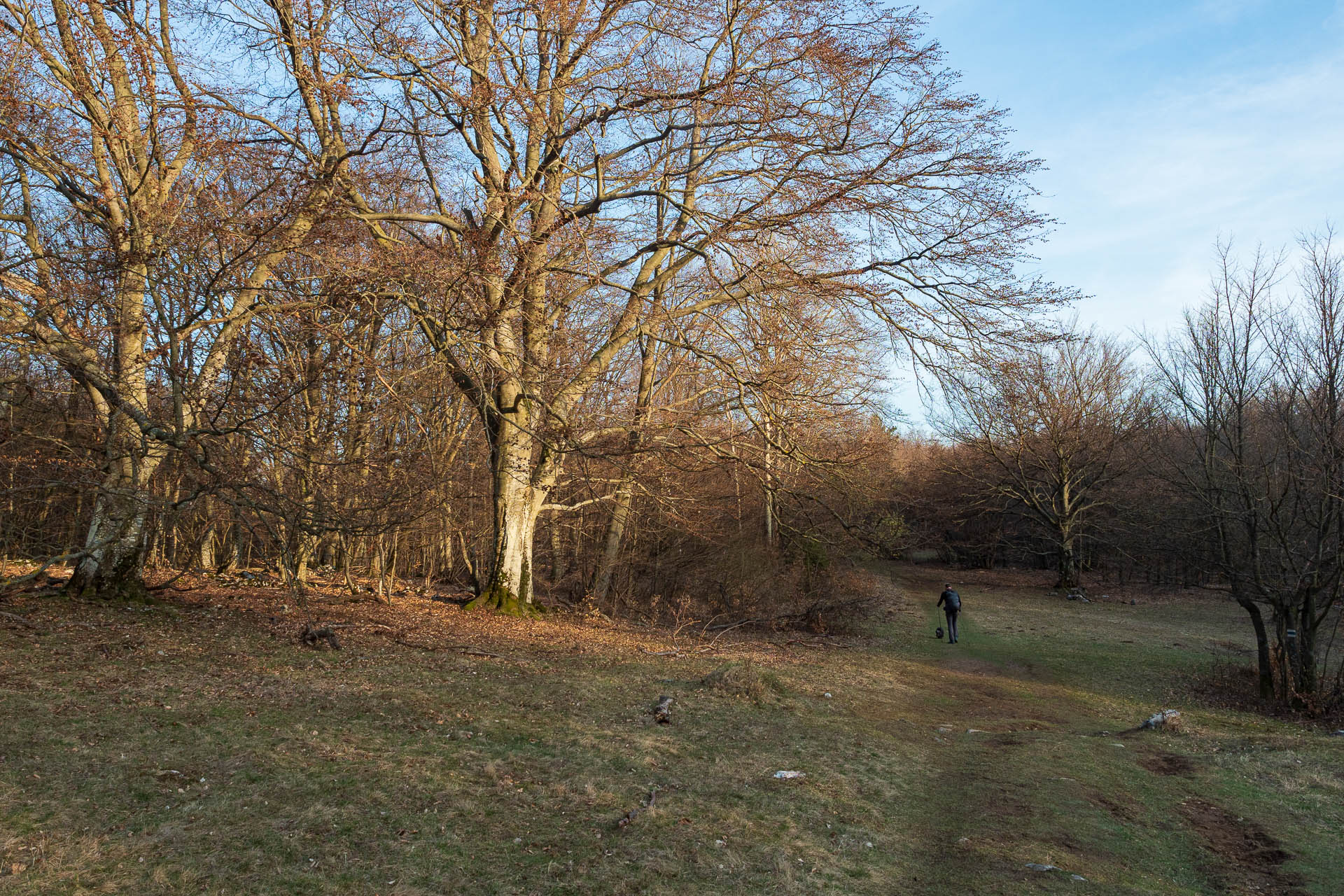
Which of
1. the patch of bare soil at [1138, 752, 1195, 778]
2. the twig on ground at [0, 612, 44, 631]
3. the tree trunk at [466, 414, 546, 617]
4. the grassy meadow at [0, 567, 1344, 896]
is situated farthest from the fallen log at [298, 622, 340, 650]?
the patch of bare soil at [1138, 752, 1195, 778]

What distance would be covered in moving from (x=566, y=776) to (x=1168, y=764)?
6.57m

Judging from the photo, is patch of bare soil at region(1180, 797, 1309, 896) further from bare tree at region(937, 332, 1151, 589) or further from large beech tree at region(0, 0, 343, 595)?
bare tree at region(937, 332, 1151, 589)

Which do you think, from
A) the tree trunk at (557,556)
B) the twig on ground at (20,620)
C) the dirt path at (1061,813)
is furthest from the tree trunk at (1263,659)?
the twig on ground at (20,620)

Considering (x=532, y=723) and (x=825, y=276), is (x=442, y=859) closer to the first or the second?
(x=532, y=723)

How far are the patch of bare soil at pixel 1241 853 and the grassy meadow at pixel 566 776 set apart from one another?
0.09 ft

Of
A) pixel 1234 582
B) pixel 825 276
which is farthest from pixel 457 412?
pixel 1234 582

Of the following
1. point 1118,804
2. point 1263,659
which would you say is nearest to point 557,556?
A: point 1263,659

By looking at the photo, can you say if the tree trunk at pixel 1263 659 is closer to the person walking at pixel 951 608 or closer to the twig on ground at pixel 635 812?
the person walking at pixel 951 608

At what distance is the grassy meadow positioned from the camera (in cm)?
443

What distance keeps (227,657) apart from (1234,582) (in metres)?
15.3

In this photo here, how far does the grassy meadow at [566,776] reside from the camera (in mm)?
4430

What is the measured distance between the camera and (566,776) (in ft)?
19.9

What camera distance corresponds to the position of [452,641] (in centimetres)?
1130

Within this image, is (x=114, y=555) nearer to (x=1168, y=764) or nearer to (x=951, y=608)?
(x=1168, y=764)
